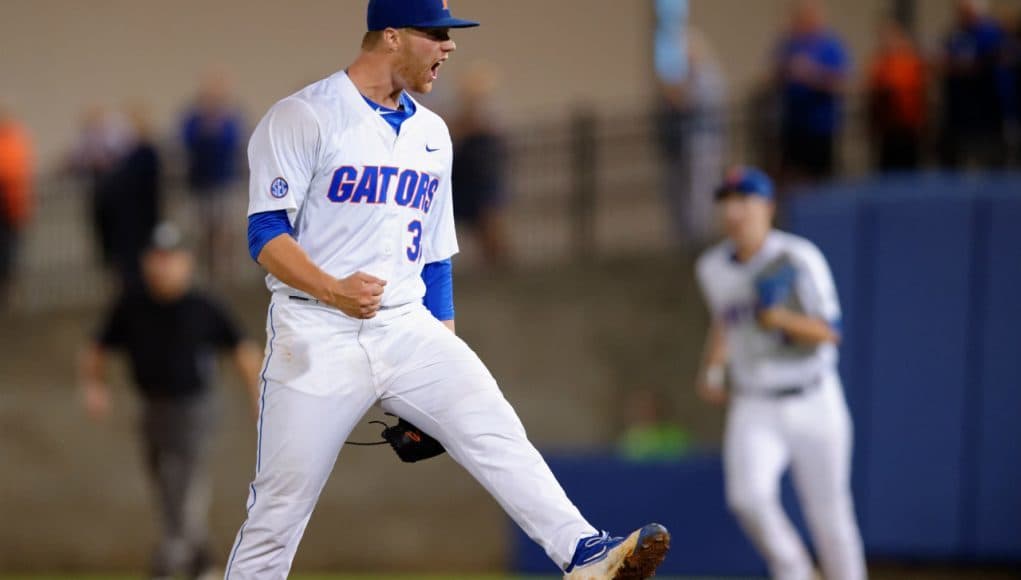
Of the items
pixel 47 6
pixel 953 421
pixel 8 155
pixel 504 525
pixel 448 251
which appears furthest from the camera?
pixel 47 6

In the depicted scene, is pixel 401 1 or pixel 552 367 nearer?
pixel 401 1

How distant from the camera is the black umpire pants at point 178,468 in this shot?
10234mm

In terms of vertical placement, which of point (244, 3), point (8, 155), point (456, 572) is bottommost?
point (456, 572)

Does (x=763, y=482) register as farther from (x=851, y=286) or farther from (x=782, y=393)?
(x=851, y=286)

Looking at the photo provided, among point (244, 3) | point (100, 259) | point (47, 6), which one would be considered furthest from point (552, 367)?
point (47, 6)

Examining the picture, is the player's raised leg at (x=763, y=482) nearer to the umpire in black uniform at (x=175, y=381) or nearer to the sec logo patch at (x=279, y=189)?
the umpire in black uniform at (x=175, y=381)

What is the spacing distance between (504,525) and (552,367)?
1.62 m

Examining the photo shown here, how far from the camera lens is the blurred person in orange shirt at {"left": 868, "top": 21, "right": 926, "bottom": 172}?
499 inches

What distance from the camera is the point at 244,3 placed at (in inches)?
704

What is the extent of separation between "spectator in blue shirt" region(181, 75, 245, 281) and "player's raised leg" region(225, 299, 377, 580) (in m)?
9.42

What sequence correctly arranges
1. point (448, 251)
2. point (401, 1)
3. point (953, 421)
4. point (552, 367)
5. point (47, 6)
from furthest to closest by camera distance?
point (47, 6), point (552, 367), point (953, 421), point (448, 251), point (401, 1)

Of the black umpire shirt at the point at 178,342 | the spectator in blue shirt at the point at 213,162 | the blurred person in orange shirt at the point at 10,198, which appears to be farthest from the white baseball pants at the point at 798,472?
the blurred person in orange shirt at the point at 10,198

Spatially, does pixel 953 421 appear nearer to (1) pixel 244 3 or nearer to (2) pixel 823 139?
(2) pixel 823 139

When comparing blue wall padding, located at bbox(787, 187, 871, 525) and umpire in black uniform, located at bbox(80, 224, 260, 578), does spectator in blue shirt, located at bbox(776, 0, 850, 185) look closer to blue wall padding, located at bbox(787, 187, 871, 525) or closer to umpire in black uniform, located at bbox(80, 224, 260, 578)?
blue wall padding, located at bbox(787, 187, 871, 525)
